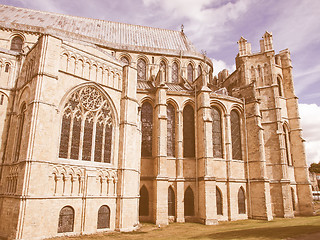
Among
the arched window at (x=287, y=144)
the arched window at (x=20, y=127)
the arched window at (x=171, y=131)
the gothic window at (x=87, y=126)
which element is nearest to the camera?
the arched window at (x=20, y=127)

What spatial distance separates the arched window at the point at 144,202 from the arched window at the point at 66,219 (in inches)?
285

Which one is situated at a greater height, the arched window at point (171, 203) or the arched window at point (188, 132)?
the arched window at point (188, 132)

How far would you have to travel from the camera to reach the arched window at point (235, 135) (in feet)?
77.9

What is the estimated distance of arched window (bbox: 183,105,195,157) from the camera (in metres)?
22.1

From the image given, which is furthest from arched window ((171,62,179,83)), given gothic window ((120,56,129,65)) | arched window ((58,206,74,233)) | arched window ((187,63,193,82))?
arched window ((58,206,74,233))

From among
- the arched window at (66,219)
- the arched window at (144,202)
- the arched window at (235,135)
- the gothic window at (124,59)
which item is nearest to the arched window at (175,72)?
the gothic window at (124,59)

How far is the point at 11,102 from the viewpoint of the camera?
15.9 metres

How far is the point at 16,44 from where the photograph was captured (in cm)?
2277

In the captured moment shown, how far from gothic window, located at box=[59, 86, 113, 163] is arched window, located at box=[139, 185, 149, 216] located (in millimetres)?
5422

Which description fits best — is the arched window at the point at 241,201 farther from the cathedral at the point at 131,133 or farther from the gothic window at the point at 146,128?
the gothic window at the point at 146,128

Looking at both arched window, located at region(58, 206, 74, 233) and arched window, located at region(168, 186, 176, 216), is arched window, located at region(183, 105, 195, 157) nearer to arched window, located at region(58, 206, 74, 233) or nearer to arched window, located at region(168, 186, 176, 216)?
arched window, located at region(168, 186, 176, 216)

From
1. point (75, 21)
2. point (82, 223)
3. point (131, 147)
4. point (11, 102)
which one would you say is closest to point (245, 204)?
point (131, 147)

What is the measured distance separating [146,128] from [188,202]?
7352 millimetres

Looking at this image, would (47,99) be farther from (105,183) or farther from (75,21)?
(75,21)
